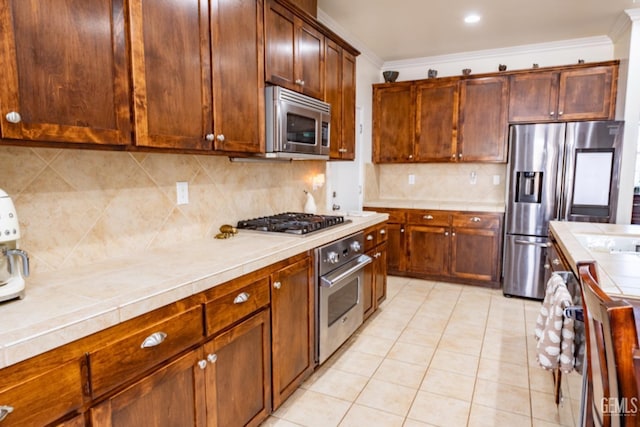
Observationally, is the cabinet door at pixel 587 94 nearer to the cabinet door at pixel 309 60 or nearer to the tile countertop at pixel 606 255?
the tile countertop at pixel 606 255

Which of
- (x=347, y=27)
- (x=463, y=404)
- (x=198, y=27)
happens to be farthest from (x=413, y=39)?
(x=463, y=404)

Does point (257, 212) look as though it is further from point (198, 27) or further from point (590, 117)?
point (590, 117)

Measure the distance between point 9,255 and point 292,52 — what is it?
1.89 m

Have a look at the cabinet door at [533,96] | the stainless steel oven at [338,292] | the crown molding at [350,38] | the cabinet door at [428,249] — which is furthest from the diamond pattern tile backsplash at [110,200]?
the cabinet door at [533,96]

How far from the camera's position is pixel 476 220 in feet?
13.6

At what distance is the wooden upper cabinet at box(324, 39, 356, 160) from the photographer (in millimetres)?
2949

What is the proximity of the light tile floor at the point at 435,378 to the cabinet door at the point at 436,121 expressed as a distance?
73.3 inches

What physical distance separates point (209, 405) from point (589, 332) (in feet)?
4.52

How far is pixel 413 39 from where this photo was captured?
Result: 410 centimetres

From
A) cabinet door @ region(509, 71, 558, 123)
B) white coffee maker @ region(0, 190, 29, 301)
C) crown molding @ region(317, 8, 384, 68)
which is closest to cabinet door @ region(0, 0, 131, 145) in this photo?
white coffee maker @ region(0, 190, 29, 301)

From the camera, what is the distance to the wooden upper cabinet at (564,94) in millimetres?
3766

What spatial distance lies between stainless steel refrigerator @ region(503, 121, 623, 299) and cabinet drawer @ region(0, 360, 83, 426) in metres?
3.93

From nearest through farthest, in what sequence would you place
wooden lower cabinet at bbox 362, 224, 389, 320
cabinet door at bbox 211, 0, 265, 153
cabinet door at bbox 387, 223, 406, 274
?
1. cabinet door at bbox 211, 0, 265, 153
2. wooden lower cabinet at bbox 362, 224, 389, 320
3. cabinet door at bbox 387, 223, 406, 274

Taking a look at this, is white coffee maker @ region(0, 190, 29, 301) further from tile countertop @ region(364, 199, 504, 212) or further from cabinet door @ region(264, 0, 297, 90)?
tile countertop @ region(364, 199, 504, 212)
